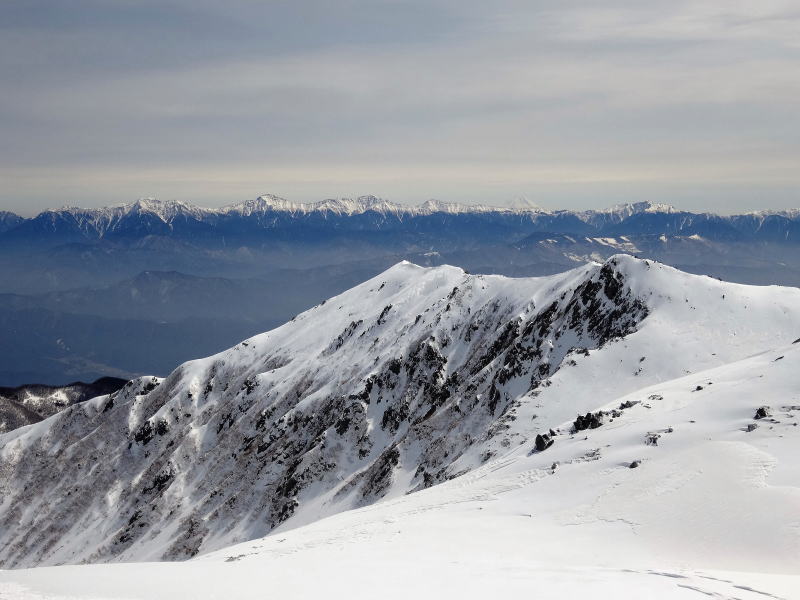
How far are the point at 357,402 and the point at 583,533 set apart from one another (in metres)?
87.9

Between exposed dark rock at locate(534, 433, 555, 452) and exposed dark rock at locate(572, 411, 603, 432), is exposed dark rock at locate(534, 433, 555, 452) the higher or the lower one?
the lower one

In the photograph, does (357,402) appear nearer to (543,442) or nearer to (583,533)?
(543,442)

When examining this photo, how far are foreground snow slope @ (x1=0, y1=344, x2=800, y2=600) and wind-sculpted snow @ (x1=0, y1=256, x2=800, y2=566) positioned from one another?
25.9 metres

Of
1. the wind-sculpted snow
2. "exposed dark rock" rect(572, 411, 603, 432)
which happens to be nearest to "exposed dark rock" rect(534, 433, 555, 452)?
"exposed dark rock" rect(572, 411, 603, 432)

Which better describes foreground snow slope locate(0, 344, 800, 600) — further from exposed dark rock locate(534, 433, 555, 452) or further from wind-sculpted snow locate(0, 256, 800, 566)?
wind-sculpted snow locate(0, 256, 800, 566)

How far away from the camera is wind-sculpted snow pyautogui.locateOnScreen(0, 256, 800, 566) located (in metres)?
74.9

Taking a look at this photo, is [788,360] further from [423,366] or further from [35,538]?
[35,538]

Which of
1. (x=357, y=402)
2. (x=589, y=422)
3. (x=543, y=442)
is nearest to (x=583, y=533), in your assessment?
(x=543, y=442)

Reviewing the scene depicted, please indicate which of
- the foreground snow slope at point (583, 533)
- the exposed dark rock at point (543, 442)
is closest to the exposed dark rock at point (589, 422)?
the foreground snow slope at point (583, 533)

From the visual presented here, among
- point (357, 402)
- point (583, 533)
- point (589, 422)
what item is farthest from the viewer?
point (357, 402)

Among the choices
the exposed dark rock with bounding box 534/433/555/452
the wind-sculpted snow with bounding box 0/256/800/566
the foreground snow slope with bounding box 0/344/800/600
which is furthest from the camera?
the wind-sculpted snow with bounding box 0/256/800/566

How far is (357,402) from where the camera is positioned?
376 ft

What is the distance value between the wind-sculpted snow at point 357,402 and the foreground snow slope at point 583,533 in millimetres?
25901

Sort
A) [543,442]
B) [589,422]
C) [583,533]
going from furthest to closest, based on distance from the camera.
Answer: [589,422] → [543,442] → [583,533]
